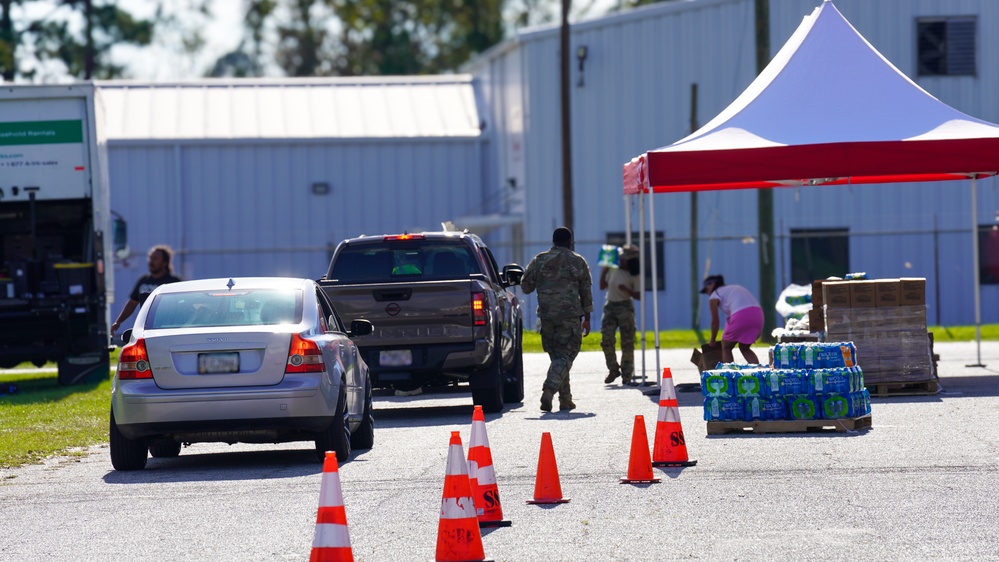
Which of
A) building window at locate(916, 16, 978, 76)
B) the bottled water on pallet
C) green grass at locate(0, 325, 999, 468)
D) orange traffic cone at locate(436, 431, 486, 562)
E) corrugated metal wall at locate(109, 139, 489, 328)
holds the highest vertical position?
building window at locate(916, 16, 978, 76)

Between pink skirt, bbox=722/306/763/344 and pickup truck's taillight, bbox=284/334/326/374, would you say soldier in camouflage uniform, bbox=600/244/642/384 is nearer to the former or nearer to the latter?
pink skirt, bbox=722/306/763/344

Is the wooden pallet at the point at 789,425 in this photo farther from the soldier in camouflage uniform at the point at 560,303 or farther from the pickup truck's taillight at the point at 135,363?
the pickup truck's taillight at the point at 135,363

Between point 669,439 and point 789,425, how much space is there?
2449mm

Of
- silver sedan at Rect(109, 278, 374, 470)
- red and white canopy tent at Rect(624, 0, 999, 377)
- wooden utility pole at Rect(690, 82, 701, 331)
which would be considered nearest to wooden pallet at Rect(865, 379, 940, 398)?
red and white canopy tent at Rect(624, 0, 999, 377)

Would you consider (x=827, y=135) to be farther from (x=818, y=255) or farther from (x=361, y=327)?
(x=818, y=255)

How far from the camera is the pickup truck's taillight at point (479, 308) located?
16125mm

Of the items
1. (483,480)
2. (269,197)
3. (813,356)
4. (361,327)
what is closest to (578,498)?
(483,480)

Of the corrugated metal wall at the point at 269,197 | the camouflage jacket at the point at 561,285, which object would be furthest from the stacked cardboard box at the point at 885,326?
the corrugated metal wall at the point at 269,197

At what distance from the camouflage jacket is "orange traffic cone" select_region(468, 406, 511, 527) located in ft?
23.9

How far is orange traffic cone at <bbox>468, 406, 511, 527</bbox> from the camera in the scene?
9.16m

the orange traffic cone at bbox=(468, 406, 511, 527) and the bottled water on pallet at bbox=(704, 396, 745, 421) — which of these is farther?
the bottled water on pallet at bbox=(704, 396, 745, 421)

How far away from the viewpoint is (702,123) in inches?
1463

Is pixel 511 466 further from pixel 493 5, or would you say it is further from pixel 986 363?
pixel 493 5

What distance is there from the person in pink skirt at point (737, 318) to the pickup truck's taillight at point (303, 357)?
7059 millimetres
